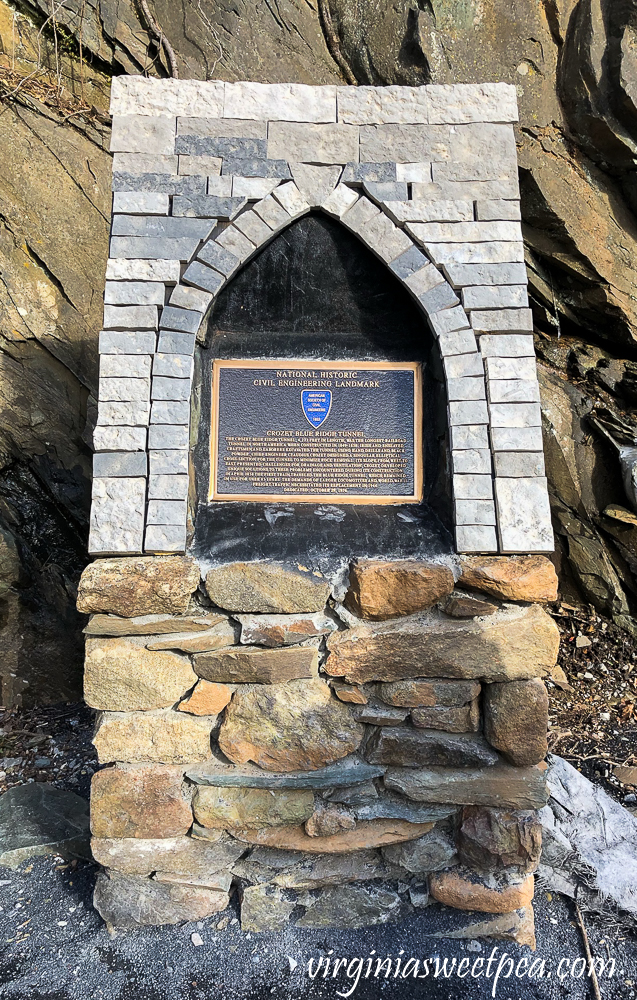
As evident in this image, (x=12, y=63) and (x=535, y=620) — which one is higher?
(x=12, y=63)

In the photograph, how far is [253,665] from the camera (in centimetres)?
258

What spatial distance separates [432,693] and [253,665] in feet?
2.70

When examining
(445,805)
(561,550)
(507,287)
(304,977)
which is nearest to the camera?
(304,977)

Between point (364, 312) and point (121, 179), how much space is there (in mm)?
1386

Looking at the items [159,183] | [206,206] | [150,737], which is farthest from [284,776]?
[159,183]

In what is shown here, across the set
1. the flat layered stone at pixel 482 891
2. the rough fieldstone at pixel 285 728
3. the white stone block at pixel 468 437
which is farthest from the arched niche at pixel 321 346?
the flat layered stone at pixel 482 891

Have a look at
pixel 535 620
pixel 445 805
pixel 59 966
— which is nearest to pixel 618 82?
pixel 535 620

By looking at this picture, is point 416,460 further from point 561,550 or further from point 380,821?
point 561,550

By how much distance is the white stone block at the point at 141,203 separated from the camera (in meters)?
2.85

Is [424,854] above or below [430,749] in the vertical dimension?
below

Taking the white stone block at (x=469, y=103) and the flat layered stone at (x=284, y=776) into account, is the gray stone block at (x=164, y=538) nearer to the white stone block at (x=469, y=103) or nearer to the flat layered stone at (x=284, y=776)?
the flat layered stone at (x=284, y=776)

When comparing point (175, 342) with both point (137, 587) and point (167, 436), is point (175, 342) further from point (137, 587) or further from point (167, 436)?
point (137, 587)

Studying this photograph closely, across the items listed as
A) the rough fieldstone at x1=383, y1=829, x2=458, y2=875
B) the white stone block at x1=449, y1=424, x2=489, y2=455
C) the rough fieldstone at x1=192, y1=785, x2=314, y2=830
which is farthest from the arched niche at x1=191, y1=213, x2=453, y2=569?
the rough fieldstone at x1=383, y1=829, x2=458, y2=875

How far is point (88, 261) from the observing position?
5480mm
